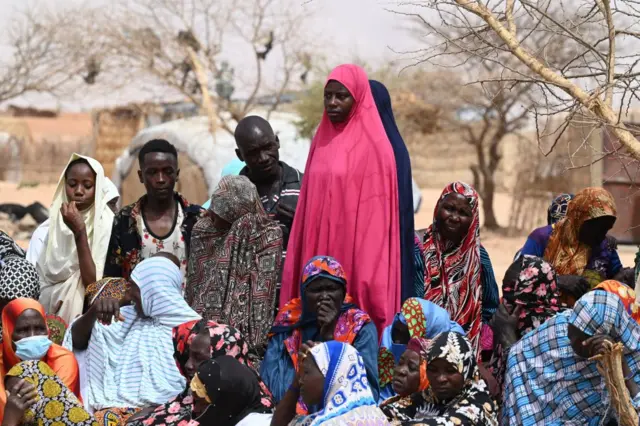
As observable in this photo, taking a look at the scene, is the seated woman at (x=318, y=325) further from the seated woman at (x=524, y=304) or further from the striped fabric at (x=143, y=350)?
the seated woman at (x=524, y=304)

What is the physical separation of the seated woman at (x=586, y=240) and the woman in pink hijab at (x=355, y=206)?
4.24 ft

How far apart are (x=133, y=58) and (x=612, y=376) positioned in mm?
21804

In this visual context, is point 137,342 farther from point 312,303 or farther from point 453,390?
point 453,390

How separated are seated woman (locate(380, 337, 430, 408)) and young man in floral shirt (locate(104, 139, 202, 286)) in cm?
199

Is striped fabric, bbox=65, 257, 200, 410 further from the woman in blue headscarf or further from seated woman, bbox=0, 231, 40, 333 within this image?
the woman in blue headscarf

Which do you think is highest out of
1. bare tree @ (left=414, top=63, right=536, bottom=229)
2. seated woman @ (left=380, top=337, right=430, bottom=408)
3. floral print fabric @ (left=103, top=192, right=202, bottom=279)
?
bare tree @ (left=414, top=63, right=536, bottom=229)

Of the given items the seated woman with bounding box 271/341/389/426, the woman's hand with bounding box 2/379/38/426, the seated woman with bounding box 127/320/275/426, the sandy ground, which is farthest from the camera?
the sandy ground

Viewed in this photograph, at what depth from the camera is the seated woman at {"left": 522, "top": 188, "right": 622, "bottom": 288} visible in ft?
20.5

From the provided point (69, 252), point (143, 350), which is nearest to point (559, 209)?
point (143, 350)

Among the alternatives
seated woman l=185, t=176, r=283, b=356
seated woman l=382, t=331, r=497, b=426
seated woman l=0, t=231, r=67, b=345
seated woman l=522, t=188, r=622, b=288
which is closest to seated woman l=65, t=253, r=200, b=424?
seated woman l=185, t=176, r=283, b=356

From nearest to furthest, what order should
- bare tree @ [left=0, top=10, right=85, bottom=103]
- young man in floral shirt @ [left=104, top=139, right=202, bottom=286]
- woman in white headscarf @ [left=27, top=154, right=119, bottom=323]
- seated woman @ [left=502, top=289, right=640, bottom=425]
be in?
seated woman @ [left=502, top=289, right=640, bottom=425], young man in floral shirt @ [left=104, top=139, right=202, bottom=286], woman in white headscarf @ [left=27, top=154, right=119, bottom=323], bare tree @ [left=0, top=10, right=85, bottom=103]

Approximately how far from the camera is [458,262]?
5.77 m

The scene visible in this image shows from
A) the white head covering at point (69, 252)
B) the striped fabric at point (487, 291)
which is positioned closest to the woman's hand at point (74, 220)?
the white head covering at point (69, 252)

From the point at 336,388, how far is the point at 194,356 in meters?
1.00
